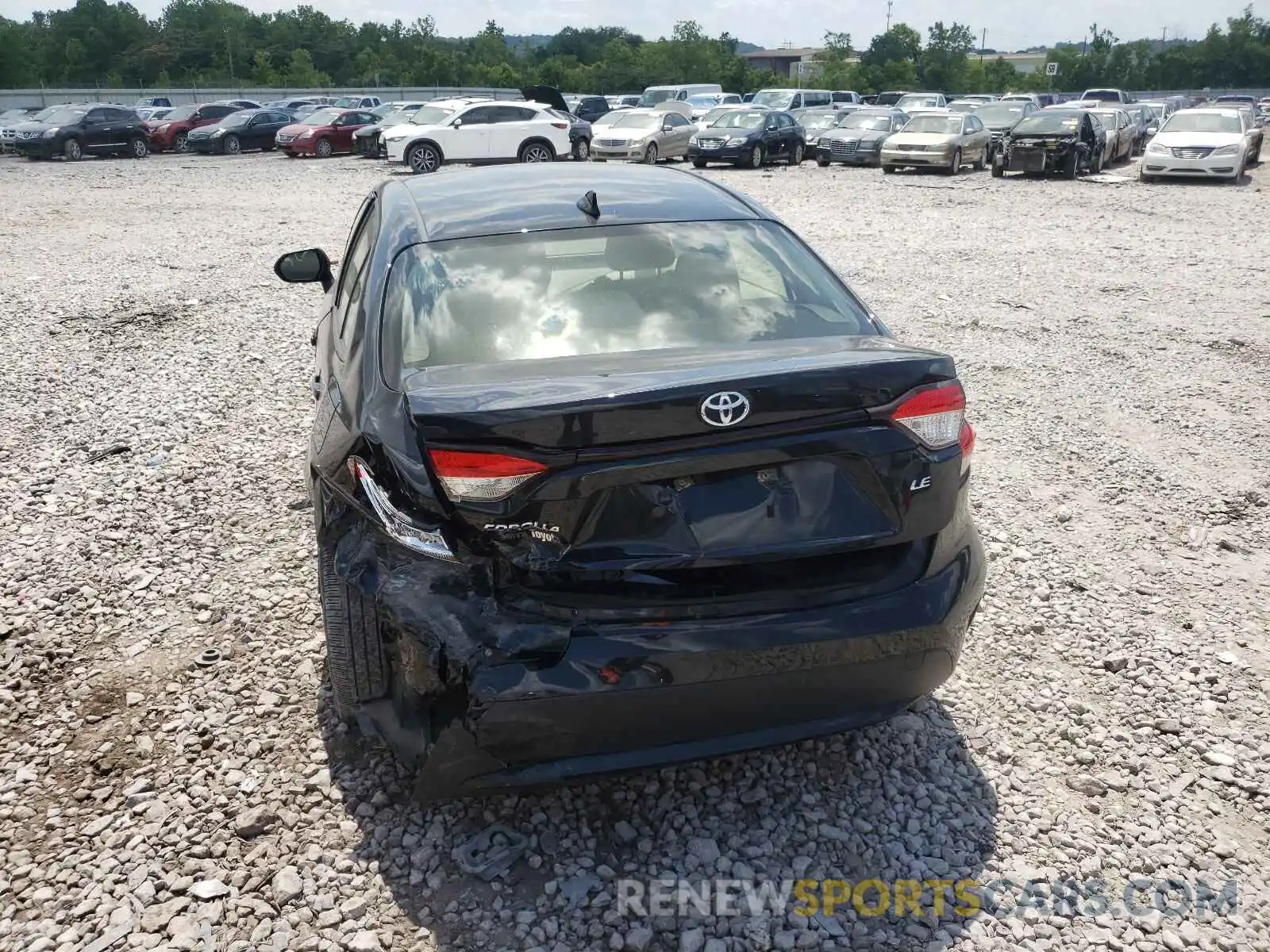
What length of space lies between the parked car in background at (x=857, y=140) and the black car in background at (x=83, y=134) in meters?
21.1

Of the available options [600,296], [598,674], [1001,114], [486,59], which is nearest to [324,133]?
[1001,114]

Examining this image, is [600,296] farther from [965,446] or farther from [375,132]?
[375,132]

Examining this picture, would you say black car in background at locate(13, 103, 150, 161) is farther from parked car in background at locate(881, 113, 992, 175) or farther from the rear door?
parked car in background at locate(881, 113, 992, 175)

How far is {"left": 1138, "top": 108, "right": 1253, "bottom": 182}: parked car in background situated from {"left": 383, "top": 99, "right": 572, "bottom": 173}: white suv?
13941mm

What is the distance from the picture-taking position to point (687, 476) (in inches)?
92.5

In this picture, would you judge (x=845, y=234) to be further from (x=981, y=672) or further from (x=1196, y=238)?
(x=981, y=672)

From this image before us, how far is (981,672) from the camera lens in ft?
11.6

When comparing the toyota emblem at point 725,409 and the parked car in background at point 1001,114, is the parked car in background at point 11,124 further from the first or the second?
the toyota emblem at point 725,409

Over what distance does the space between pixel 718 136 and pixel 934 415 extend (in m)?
24.0

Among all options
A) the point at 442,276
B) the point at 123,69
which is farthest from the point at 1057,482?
the point at 123,69

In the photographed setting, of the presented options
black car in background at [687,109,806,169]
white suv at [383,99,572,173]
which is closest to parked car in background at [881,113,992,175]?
black car in background at [687,109,806,169]

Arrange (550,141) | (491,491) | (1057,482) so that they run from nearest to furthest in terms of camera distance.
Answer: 1. (491,491)
2. (1057,482)
3. (550,141)

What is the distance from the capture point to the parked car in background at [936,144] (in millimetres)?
22859

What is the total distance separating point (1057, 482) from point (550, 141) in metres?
22.9
